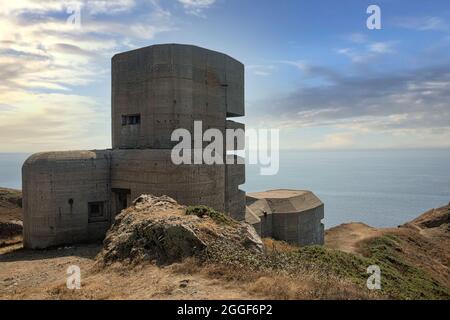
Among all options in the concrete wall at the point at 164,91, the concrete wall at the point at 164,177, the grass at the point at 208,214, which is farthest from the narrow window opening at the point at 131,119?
the grass at the point at 208,214

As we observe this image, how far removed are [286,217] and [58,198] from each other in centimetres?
1746

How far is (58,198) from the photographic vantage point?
14.7 metres

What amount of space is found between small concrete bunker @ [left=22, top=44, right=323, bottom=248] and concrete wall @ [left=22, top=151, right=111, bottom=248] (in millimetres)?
42

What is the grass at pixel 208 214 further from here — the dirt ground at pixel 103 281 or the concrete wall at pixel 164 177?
the concrete wall at pixel 164 177

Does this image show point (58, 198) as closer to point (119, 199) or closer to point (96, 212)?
point (96, 212)

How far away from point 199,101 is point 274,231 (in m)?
13.7

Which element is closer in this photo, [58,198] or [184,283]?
[184,283]

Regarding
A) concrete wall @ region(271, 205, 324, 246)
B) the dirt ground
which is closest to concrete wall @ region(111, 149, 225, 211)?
the dirt ground

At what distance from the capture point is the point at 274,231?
2628cm

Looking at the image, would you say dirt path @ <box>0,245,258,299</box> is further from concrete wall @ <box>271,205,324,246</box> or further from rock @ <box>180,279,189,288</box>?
concrete wall @ <box>271,205,324,246</box>

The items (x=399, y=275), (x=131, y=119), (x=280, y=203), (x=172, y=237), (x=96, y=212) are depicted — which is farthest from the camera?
(x=280, y=203)

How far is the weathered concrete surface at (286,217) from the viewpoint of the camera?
25.9 metres

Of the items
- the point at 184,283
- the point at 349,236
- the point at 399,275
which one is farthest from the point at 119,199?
the point at 349,236

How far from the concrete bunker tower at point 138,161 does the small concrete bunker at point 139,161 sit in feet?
0.15
